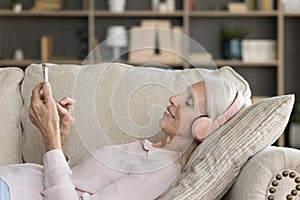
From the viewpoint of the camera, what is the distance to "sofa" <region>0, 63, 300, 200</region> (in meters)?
1.75

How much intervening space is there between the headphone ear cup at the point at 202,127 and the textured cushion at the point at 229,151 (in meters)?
0.04

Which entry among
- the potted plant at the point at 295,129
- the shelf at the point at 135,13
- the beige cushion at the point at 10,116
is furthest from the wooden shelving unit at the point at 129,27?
the beige cushion at the point at 10,116

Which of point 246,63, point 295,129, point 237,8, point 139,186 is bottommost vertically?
point 295,129

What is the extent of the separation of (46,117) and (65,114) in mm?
121

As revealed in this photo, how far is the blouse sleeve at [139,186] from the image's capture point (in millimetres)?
1858

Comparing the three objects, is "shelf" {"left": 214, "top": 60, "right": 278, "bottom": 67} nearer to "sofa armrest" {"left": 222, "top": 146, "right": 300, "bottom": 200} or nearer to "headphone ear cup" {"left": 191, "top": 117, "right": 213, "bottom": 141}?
"headphone ear cup" {"left": 191, "top": 117, "right": 213, "bottom": 141}

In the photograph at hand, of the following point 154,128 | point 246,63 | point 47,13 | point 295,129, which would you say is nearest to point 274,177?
point 154,128

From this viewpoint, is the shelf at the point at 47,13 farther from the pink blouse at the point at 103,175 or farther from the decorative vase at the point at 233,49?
the pink blouse at the point at 103,175

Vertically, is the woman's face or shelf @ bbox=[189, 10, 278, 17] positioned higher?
shelf @ bbox=[189, 10, 278, 17]

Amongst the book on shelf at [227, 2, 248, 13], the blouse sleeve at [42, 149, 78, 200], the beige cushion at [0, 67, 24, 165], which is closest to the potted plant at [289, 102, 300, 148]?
the book on shelf at [227, 2, 248, 13]

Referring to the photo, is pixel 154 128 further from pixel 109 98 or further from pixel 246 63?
pixel 246 63

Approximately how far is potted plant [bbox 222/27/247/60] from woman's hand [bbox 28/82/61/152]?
372 cm

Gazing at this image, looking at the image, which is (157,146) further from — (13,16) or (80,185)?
(13,16)

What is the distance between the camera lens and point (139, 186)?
1863mm
